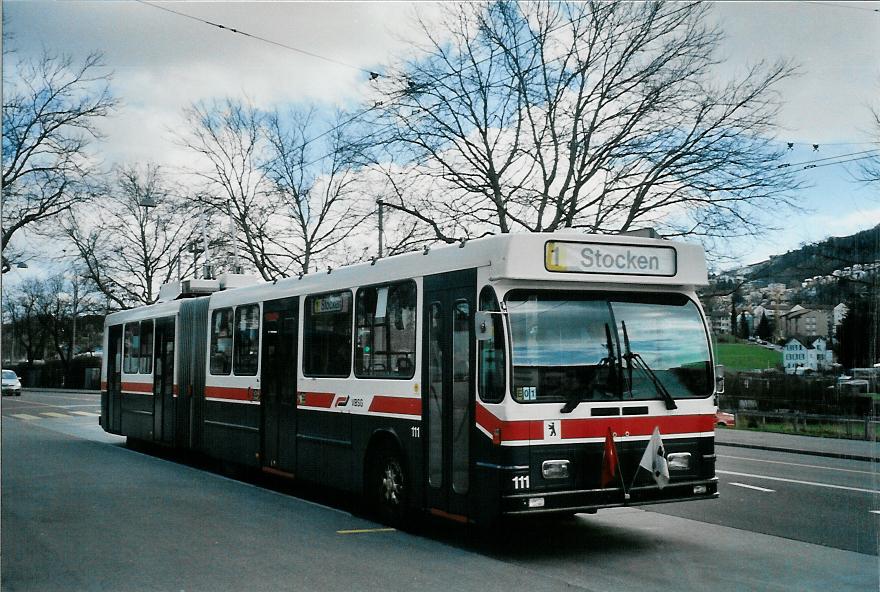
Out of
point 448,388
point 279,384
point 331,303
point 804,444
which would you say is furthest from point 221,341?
point 804,444

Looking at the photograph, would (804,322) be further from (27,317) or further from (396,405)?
(27,317)

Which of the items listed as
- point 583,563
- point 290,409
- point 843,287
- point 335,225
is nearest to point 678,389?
point 583,563

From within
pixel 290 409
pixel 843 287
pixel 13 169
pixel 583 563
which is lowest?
pixel 583 563

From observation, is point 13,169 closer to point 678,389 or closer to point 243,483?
point 243,483

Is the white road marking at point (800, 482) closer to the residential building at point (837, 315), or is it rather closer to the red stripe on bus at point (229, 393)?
the residential building at point (837, 315)

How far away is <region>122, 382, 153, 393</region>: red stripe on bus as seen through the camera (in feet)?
62.7

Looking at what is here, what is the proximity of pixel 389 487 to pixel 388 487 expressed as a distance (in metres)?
0.03

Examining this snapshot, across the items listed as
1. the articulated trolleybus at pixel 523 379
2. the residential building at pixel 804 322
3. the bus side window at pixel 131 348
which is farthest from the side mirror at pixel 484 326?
the residential building at pixel 804 322

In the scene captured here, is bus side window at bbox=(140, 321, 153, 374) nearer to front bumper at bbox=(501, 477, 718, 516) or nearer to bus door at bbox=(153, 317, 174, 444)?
bus door at bbox=(153, 317, 174, 444)

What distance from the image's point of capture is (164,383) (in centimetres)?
1831

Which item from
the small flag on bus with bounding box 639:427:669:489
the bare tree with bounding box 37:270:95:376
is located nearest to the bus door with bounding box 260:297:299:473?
the small flag on bus with bounding box 639:427:669:489

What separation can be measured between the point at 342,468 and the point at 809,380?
18.2 metres

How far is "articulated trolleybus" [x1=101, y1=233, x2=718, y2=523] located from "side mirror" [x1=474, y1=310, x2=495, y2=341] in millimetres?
11

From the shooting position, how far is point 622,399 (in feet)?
28.4
